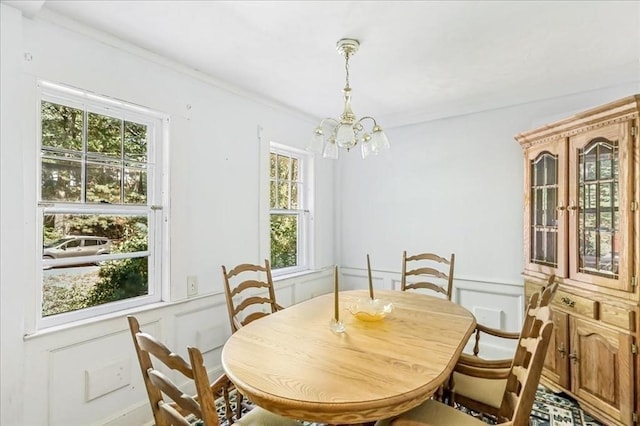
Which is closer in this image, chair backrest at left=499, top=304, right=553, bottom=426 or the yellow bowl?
chair backrest at left=499, top=304, right=553, bottom=426

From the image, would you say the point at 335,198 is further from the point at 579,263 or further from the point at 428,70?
the point at 579,263

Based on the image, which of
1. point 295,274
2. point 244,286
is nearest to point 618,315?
point 244,286

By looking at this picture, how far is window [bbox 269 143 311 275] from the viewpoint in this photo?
344 centimetres

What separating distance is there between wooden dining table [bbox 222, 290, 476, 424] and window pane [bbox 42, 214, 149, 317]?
41.6 inches

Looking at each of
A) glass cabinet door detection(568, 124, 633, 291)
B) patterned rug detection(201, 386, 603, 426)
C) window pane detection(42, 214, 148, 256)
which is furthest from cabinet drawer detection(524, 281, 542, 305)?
window pane detection(42, 214, 148, 256)

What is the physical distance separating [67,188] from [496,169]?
3.47m

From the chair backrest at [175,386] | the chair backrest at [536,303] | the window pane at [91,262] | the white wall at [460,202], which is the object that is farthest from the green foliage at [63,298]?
the white wall at [460,202]

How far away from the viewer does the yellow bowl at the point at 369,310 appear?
1885 mm

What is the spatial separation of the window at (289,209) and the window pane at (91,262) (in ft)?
4.43

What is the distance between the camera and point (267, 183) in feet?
10.4

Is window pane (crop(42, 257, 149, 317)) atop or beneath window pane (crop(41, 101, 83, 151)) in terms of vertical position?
beneath

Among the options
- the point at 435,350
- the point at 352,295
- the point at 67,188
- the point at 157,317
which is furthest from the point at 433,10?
the point at 157,317

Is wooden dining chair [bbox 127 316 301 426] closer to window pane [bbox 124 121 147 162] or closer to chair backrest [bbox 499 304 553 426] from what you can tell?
chair backrest [bbox 499 304 553 426]

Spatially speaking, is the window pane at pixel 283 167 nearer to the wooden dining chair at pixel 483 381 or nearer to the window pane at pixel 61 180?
the window pane at pixel 61 180
